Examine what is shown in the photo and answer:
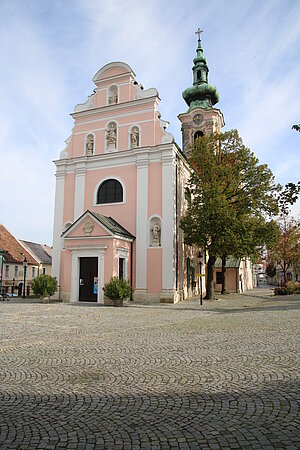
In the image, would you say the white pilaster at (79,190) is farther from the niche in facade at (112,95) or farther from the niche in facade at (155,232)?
the niche in facade at (155,232)

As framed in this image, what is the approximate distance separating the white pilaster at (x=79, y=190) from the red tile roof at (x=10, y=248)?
51.4 feet

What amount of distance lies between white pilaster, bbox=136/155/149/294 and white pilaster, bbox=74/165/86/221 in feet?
14.0

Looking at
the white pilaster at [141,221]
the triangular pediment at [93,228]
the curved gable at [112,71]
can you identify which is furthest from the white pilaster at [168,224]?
the curved gable at [112,71]

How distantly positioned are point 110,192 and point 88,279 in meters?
6.33

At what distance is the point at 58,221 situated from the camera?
2489 centimetres

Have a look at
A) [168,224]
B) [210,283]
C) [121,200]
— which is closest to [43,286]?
[121,200]

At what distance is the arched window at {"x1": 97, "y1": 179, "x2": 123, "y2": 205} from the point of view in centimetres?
2377

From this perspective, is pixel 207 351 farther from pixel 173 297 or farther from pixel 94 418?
pixel 173 297

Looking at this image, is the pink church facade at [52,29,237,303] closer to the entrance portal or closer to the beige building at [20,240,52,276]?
the entrance portal

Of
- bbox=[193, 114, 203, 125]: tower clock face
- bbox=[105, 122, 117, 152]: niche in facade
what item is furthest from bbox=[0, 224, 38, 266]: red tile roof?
bbox=[193, 114, 203, 125]: tower clock face

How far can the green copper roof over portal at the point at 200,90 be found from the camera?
4031 cm

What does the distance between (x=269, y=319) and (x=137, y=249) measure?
1144cm

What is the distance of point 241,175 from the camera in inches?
891

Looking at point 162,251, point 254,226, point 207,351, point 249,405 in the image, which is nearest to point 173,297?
point 162,251
